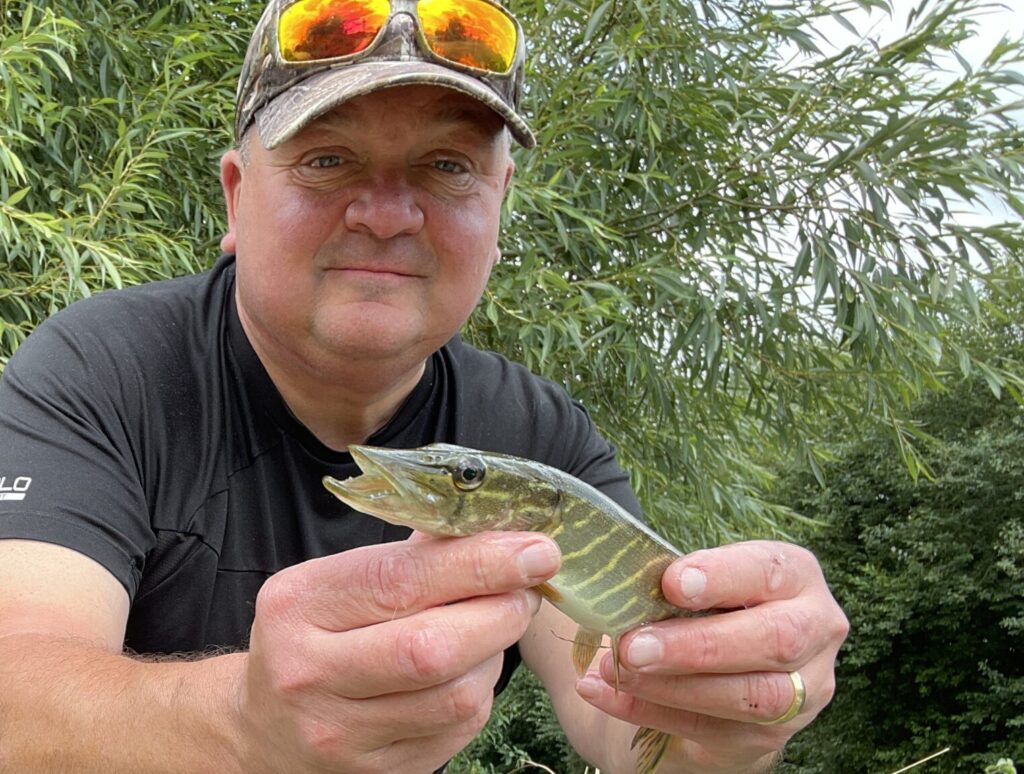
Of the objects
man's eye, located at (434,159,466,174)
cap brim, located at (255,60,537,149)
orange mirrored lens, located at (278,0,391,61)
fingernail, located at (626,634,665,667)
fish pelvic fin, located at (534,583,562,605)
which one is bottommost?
fingernail, located at (626,634,665,667)

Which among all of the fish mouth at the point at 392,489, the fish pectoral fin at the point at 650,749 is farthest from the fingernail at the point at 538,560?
the fish pectoral fin at the point at 650,749

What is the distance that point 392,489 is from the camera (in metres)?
1.05

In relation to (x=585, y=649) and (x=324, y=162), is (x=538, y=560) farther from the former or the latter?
(x=324, y=162)

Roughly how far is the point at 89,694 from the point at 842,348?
3.82 m

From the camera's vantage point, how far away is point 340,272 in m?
1.63

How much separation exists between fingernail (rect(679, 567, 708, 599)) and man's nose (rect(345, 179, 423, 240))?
2.45 ft

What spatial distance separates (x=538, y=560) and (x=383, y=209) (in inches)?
30.5

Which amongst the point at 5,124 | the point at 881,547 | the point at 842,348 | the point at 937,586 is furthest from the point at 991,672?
the point at 5,124

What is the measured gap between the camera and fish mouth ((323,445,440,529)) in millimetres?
1045

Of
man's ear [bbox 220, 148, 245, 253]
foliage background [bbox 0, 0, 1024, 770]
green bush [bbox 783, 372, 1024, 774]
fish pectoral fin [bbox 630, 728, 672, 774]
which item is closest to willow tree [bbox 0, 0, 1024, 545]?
foliage background [bbox 0, 0, 1024, 770]

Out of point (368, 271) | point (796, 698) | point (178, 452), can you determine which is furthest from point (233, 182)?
point (796, 698)

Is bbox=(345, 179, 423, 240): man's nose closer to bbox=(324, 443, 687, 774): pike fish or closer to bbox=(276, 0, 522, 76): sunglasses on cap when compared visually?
bbox=(276, 0, 522, 76): sunglasses on cap

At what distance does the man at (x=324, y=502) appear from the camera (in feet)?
3.46

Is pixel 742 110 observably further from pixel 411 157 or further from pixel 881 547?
pixel 881 547
